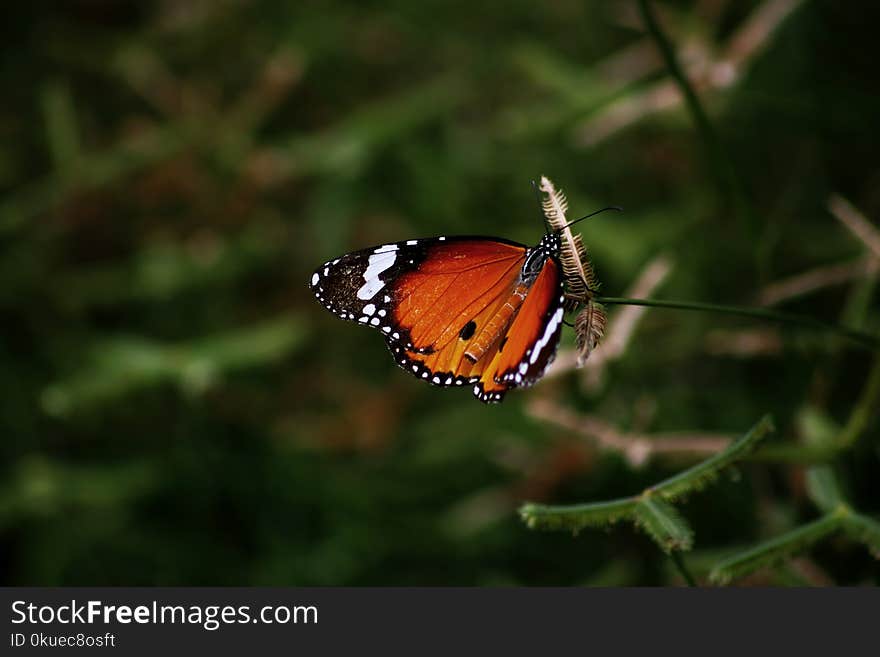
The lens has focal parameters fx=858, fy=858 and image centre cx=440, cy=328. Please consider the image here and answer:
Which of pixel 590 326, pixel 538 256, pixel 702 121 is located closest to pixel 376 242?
pixel 702 121

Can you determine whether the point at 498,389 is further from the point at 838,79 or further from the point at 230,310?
the point at 230,310

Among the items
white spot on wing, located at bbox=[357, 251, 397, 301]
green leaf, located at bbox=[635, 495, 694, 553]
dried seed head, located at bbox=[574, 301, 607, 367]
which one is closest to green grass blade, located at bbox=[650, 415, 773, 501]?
green leaf, located at bbox=[635, 495, 694, 553]

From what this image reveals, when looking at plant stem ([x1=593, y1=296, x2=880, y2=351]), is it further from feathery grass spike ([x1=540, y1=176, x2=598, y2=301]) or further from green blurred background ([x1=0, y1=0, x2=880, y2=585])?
green blurred background ([x1=0, y1=0, x2=880, y2=585])

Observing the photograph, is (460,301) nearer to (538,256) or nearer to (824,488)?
(538,256)

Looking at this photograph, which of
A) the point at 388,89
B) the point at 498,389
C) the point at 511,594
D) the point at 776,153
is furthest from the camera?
the point at 388,89

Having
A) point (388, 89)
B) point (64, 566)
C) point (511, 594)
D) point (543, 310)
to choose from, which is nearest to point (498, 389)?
point (543, 310)

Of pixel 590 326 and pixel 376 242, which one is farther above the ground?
pixel 376 242

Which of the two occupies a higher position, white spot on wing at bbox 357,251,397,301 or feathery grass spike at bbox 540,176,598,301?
white spot on wing at bbox 357,251,397,301
